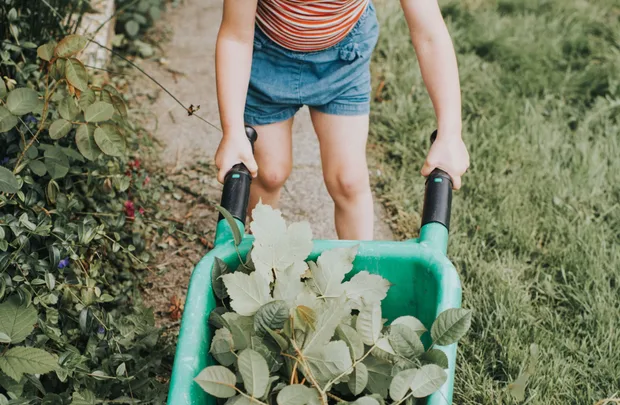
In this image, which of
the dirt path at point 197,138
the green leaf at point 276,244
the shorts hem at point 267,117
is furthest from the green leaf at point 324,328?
the dirt path at point 197,138

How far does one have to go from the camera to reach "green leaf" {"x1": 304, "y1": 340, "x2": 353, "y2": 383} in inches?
42.2

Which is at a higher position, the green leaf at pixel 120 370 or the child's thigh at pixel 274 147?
the child's thigh at pixel 274 147

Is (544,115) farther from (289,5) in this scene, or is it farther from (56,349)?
(56,349)

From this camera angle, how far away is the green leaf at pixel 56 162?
176 centimetres

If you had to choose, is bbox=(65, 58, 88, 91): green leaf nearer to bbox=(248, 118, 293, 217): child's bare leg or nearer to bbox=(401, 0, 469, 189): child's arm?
bbox=(248, 118, 293, 217): child's bare leg

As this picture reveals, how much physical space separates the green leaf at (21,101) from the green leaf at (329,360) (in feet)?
2.93

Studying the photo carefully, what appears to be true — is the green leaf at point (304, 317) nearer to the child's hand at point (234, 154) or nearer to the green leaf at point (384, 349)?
the green leaf at point (384, 349)

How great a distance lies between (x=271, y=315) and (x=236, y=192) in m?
0.34

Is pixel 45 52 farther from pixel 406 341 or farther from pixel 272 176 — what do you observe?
pixel 406 341

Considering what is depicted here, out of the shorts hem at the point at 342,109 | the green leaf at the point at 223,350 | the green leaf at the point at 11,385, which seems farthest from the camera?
A: the shorts hem at the point at 342,109

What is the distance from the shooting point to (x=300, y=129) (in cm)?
283

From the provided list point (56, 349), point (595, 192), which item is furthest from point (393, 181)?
point (56, 349)

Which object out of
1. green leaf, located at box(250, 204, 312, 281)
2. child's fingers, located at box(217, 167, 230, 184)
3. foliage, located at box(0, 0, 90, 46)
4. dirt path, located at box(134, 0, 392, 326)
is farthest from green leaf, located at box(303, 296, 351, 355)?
foliage, located at box(0, 0, 90, 46)

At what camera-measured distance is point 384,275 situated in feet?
4.20
